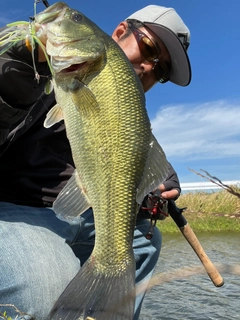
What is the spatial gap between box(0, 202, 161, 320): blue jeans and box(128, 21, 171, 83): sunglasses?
67.8 inches

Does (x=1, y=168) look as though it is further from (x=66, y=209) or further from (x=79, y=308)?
(x=79, y=308)

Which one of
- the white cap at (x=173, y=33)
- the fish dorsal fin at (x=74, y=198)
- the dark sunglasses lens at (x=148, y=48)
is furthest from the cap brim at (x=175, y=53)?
the fish dorsal fin at (x=74, y=198)

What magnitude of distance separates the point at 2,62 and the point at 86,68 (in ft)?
1.61

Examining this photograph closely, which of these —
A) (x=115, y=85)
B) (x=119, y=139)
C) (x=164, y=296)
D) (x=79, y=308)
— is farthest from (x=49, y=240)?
(x=164, y=296)

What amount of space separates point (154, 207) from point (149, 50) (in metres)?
1.47

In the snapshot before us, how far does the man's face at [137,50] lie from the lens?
3686 millimetres

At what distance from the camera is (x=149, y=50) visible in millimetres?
3709

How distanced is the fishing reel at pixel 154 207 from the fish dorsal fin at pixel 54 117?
1844 mm

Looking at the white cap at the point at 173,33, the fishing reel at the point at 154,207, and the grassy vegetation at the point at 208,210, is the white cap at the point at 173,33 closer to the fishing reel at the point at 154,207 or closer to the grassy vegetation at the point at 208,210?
the fishing reel at the point at 154,207

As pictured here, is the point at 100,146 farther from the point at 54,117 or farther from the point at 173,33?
the point at 173,33

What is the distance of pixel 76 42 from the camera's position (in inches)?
82.7

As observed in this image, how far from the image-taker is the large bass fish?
79.4 inches

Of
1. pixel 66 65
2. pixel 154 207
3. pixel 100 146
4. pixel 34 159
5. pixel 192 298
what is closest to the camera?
pixel 66 65

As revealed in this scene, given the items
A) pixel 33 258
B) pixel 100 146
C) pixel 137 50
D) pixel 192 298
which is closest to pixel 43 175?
pixel 33 258
